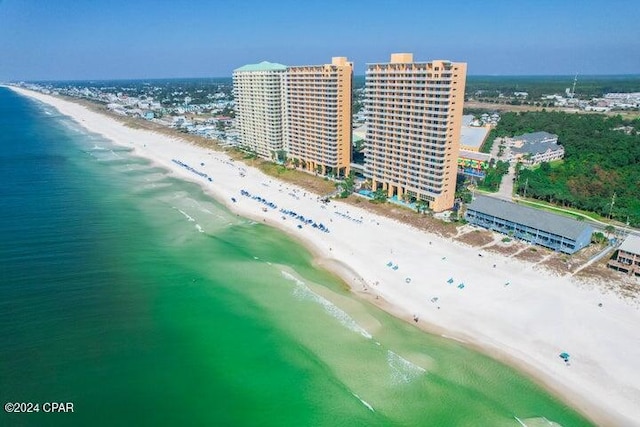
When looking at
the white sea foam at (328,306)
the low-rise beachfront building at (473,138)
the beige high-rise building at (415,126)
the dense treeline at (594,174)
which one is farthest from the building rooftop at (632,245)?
the low-rise beachfront building at (473,138)

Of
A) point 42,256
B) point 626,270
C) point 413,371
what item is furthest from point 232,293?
point 626,270

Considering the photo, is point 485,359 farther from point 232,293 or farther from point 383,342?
Answer: point 232,293

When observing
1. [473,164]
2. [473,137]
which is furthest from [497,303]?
[473,137]

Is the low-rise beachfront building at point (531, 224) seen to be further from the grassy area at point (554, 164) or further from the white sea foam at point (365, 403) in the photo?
the grassy area at point (554, 164)

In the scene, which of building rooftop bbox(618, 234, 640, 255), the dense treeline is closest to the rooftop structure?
A: the dense treeline

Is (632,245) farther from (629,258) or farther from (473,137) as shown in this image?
(473,137)

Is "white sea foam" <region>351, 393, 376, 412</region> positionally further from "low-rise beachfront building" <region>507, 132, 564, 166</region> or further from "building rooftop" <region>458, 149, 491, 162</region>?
"low-rise beachfront building" <region>507, 132, 564, 166</region>
